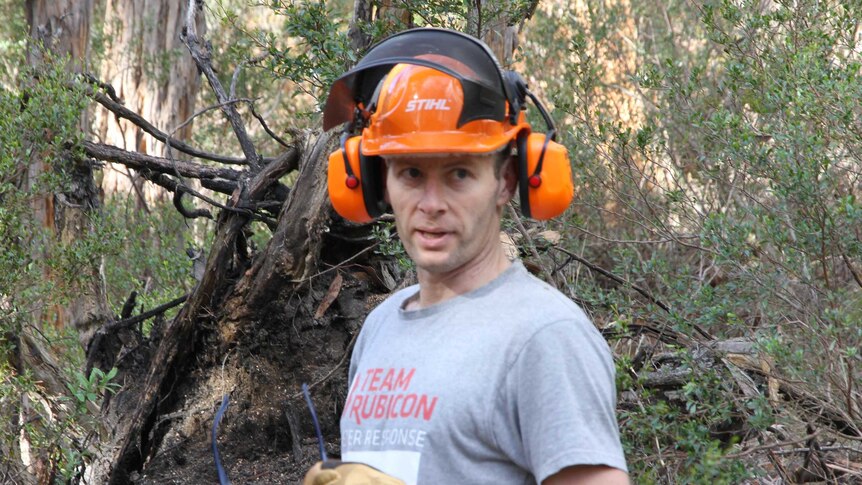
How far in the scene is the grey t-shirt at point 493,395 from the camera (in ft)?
6.27

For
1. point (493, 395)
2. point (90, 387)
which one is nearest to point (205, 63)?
point (90, 387)

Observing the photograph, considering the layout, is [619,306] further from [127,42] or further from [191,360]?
[127,42]

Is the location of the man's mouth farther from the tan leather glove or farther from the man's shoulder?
the tan leather glove

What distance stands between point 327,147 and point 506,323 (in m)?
3.10

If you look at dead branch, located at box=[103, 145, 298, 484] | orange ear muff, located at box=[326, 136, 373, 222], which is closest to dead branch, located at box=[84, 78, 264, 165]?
dead branch, located at box=[103, 145, 298, 484]

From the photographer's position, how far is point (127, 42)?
13062 millimetres

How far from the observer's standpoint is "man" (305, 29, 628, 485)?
1.94 m

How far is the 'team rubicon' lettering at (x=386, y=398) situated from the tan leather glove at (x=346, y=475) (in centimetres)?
14

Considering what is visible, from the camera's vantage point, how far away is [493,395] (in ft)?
6.59

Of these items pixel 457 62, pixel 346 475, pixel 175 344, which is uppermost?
pixel 457 62

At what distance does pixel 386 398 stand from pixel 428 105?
0.71m

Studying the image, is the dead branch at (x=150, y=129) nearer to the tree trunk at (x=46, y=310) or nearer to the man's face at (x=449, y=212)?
the tree trunk at (x=46, y=310)

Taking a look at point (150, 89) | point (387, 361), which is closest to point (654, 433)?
point (387, 361)

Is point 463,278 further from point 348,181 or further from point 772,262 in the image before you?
point 772,262
